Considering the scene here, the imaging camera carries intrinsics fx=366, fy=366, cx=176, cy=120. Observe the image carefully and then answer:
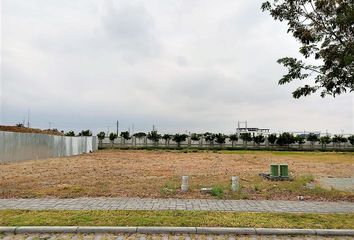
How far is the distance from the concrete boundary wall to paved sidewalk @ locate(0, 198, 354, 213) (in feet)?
47.1

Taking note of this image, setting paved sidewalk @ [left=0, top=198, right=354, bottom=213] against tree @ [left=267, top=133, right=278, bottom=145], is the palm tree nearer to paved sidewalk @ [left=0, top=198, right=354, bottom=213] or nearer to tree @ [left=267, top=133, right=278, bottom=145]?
tree @ [left=267, top=133, right=278, bottom=145]

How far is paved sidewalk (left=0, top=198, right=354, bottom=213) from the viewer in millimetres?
8852

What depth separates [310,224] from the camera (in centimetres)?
739

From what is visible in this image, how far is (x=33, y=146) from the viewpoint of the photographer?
89.1ft

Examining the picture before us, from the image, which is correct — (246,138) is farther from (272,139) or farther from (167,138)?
(167,138)

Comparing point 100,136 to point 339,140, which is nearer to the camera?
point 100,136

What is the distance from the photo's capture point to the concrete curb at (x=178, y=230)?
677 centimetres

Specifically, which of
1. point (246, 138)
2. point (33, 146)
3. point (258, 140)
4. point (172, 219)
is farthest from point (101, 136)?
point (172, 219)

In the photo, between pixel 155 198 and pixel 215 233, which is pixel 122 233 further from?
pixel 155 198

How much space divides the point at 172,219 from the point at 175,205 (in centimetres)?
170

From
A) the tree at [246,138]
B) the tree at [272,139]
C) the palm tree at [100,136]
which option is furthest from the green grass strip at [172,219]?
the tree at [246,138]

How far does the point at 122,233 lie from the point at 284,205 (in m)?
4.73

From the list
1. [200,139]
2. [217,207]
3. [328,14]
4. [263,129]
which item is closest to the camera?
[217,207]

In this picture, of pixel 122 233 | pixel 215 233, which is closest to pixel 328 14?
pixel 215 233
